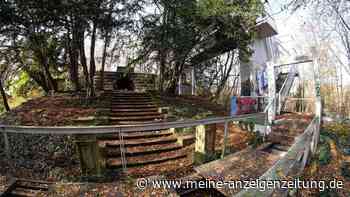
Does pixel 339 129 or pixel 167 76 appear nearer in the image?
pixel 339 129

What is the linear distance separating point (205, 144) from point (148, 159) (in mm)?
1100

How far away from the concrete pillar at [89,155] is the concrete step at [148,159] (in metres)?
0.57

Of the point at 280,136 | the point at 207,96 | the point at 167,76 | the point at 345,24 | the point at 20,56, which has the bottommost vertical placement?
the point at 280,136

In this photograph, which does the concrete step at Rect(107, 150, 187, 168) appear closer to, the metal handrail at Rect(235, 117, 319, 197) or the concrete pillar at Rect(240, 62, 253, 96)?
the metal handrail at Rect(235, 117, 319, 197)

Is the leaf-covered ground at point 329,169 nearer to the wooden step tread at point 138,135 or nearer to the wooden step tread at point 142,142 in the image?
the wooden step tread at point 142,142

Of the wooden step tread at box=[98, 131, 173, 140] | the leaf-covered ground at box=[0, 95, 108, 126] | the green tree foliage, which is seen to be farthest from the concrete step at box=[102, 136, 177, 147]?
the green tree foliage

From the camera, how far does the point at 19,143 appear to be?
370 centimetres

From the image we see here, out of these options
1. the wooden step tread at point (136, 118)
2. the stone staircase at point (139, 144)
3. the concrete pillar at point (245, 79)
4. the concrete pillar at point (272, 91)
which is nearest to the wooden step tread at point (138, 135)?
the stone staircase at point (139, 144)

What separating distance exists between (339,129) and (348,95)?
268 cm

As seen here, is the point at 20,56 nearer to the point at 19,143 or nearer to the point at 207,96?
the point at 19,143

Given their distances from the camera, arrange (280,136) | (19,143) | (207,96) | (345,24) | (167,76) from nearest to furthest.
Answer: (19,143) < (280,136) < (345,24) < (167,76) < (207,96)

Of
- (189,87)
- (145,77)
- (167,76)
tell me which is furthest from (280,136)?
(145,77)

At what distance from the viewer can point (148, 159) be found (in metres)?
3.61

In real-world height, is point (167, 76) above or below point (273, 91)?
above
